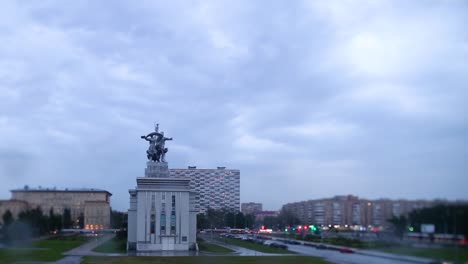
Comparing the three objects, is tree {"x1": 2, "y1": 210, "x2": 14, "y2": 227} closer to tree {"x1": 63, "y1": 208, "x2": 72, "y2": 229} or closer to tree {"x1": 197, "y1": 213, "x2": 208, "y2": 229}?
tree {"x1": 63, "y1": 208, "x2": 72, "y2": 229}

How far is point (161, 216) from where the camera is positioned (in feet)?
200

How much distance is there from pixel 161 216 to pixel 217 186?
264ft

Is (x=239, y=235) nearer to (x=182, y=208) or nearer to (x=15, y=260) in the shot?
(x=182, y=208)

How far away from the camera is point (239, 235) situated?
8962cm

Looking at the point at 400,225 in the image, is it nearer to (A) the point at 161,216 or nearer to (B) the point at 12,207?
(B) the point at 12,207

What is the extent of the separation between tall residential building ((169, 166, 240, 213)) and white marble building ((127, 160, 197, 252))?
67696 millimetres

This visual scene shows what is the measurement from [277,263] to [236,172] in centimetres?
10913

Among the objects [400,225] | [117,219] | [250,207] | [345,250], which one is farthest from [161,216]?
[250,207]

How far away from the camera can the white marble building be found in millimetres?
60438

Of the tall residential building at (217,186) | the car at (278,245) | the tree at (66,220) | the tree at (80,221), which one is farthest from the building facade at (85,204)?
the car at (278,245)

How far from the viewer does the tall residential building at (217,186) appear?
439 feet

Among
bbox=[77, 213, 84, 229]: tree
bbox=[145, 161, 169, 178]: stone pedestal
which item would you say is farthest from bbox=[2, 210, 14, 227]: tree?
bbox=[77, 213, 84, 229]: tree

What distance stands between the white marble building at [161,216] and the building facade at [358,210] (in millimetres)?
28794

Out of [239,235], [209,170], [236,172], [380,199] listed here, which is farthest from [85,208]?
[380,199]
